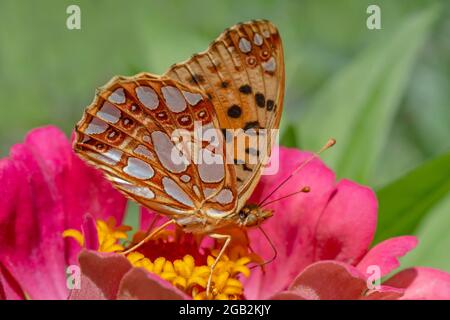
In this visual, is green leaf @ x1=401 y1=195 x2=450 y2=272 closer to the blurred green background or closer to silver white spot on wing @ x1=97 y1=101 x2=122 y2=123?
the blurred green background

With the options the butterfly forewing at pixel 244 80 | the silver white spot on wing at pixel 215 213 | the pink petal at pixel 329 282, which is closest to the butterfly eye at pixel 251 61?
the butterfly forewing at pixel 244 80

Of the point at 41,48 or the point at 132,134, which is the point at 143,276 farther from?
the point at 41,48

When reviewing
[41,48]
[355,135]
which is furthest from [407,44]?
[41,48]

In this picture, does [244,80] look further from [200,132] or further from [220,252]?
[220,252]

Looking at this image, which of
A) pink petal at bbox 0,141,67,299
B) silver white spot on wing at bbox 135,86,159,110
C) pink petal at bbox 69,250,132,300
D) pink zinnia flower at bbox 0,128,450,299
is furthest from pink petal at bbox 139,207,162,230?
pink petal at bbox 69,250,132,300

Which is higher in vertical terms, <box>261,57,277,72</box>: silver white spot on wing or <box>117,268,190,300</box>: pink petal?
<box>261,57,277,72</box>: silver white spot on wing

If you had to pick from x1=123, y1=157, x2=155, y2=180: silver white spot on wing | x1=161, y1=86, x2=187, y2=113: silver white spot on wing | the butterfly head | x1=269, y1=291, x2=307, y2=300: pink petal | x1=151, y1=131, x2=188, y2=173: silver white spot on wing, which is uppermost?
x1=161, y1=86, x2=187, y2=113: silver white spot on wing

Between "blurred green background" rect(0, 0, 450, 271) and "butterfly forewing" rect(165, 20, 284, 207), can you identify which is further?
"blurred green background" rect(0, 0, 450, 271)

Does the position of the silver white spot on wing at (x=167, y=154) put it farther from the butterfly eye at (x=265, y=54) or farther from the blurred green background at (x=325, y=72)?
the blurred green background at (x=325, y=72)
